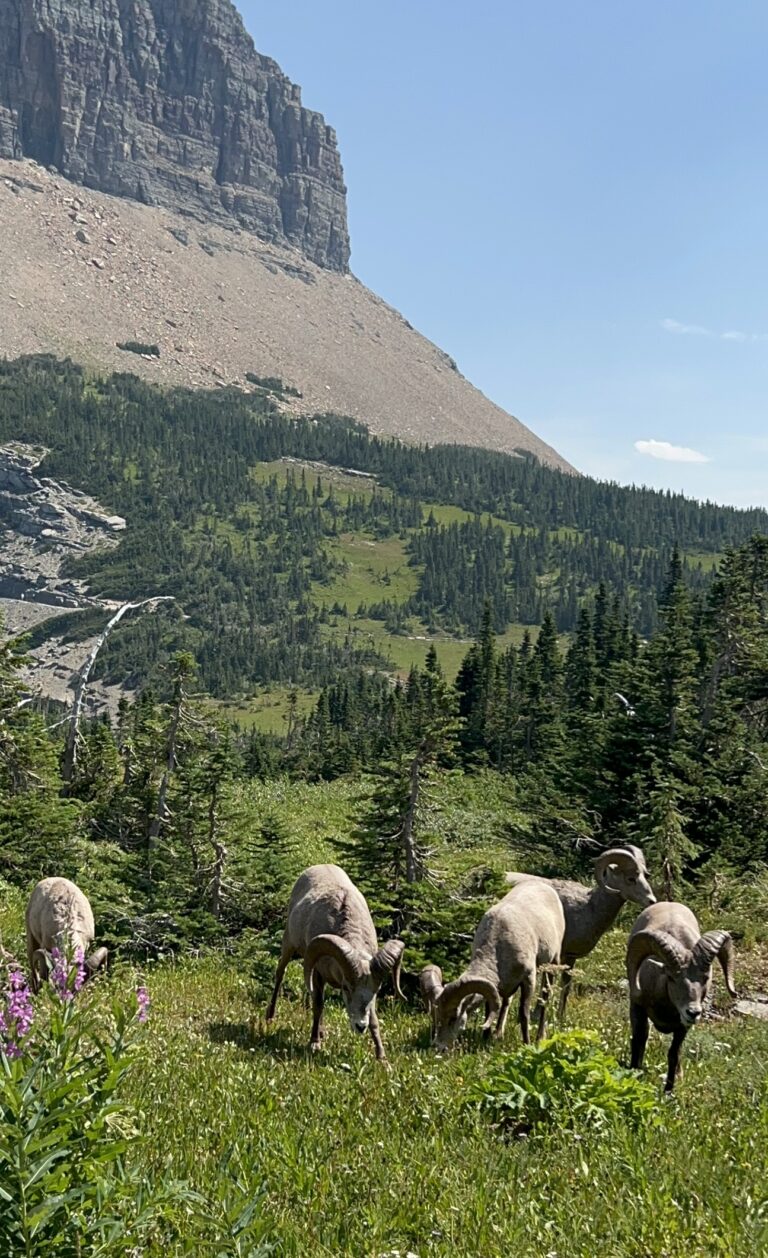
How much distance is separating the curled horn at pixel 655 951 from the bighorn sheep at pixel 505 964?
164 centimetres

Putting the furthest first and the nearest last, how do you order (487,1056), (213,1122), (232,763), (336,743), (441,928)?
1. (336,743)
2. (232,763)
3. (441,928)
4. (487,1056)
5. (213,1122)

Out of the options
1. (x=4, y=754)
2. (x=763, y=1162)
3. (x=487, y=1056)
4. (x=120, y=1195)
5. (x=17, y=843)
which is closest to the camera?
(x=120, y=1195)

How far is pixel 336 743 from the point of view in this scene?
8912 cm

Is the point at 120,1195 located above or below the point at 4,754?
above

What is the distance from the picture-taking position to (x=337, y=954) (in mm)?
11094

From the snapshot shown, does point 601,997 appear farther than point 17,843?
No

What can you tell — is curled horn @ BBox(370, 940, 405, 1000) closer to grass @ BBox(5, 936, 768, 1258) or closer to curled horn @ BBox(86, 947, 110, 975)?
grass @ BBox(5, 936, 768, 1258)

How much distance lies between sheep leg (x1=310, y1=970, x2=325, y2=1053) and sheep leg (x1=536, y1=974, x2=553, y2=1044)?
285cm

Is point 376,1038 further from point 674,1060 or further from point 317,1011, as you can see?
point 674,1060

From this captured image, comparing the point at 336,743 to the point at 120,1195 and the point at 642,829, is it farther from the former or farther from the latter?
the point at 120,1195

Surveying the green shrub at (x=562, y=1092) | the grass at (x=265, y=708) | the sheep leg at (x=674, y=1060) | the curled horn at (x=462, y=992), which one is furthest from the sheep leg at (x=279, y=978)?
the grass at (x=265, y=708)

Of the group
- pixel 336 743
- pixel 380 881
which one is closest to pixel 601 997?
pixel 380 881

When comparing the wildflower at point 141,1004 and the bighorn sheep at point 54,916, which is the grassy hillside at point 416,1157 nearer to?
the wildflower at point 141,1004

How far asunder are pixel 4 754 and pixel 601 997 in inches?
692
